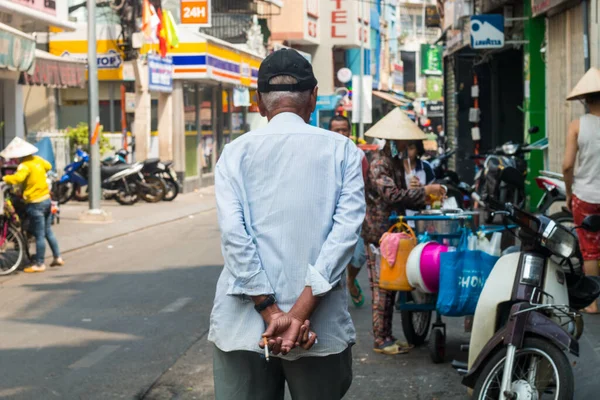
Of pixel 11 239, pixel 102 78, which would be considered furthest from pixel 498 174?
pixel 102 78

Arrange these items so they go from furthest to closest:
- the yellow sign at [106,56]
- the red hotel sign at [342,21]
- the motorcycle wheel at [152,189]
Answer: the red hotel sign at [342,21]
the yellow sign at [106,56]
the motorcycle wheel at [152,189]

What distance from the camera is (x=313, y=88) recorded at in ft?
12.0

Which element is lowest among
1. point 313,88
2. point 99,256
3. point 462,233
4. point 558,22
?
point 99,256

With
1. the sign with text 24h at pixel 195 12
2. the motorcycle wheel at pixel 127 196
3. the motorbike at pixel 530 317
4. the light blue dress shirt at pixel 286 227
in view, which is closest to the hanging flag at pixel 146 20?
the sign with text 24h at pixel 195 12

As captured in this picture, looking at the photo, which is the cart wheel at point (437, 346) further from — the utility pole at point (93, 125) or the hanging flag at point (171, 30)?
the hanging flag at point (171, 30)

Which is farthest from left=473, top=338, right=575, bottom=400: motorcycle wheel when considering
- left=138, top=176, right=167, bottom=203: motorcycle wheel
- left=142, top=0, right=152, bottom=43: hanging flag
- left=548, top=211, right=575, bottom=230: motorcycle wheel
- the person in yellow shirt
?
left=142, top=0, right=152, bottom=43: hanging flag

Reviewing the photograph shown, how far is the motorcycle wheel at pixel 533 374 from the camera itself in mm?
4859

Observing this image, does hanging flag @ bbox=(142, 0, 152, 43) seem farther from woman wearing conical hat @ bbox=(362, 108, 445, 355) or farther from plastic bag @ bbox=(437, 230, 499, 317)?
plastic bag @ bbox=(437, 230, 499, 317)

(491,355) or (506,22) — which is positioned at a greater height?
(506,22)

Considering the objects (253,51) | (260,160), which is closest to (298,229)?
(260,160)

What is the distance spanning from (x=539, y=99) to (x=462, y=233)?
11.6 m

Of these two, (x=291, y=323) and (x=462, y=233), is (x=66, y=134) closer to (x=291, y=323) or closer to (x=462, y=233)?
(x=462, y=233)

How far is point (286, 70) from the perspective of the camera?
11.7ft

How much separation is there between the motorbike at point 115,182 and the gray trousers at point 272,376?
64.2 feet
